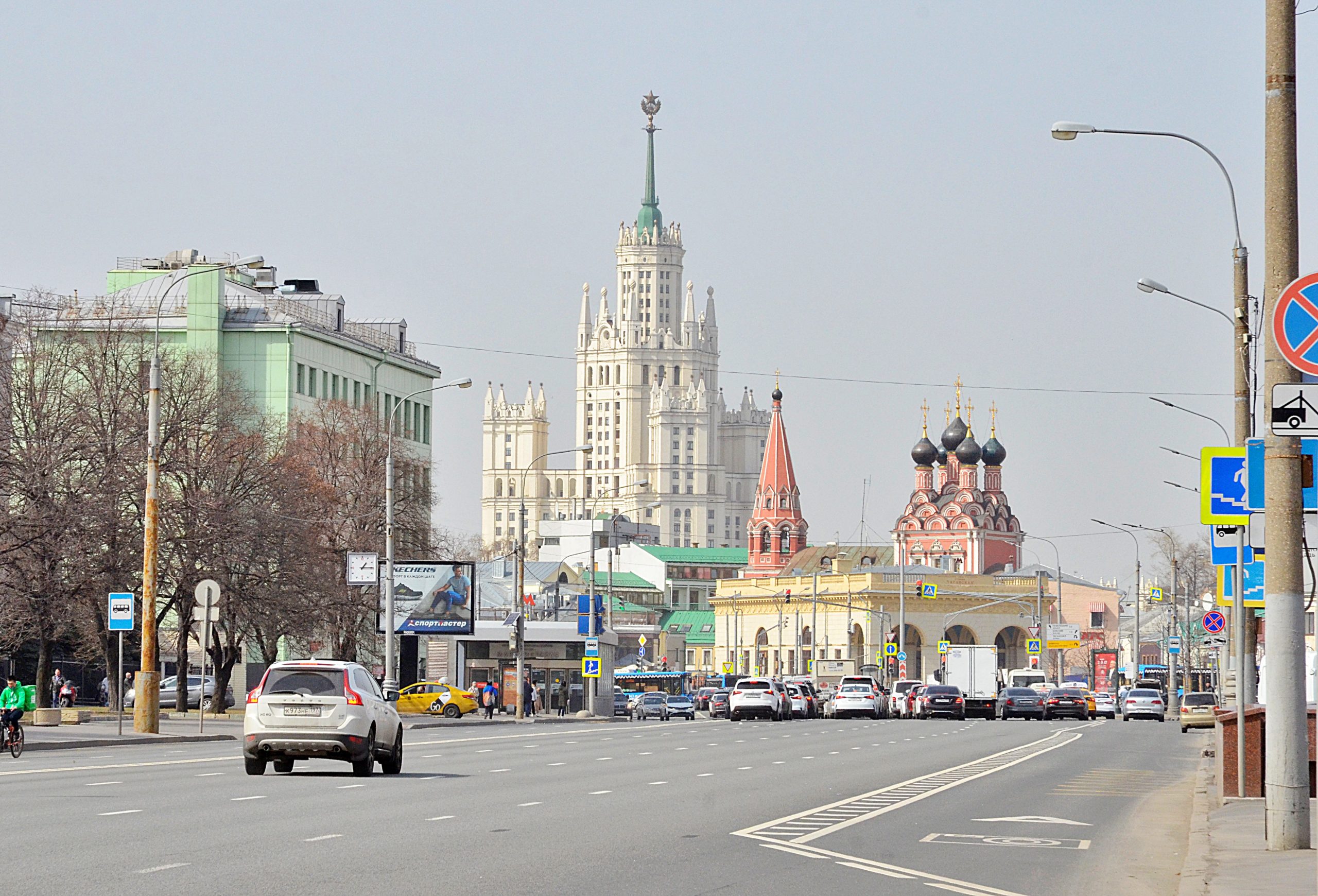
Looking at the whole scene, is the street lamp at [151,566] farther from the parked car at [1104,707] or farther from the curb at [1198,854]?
the parked car at [1104,707]

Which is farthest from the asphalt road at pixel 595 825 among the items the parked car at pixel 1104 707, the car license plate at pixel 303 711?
the parked car at pixel 1104 707

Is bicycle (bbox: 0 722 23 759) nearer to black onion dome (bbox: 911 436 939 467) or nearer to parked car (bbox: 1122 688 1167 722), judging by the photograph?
parked car (bbox: 1122 688 1167 722)

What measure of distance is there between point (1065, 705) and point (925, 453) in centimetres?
10530

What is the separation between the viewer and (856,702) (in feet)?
255

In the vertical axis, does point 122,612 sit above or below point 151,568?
below

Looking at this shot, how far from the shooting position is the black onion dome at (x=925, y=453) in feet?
604

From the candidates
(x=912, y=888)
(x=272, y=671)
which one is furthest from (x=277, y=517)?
(x=912, y=888)

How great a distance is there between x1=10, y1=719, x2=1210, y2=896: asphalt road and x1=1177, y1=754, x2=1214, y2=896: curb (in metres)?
0.23

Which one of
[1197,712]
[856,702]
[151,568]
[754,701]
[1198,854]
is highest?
[151,568]

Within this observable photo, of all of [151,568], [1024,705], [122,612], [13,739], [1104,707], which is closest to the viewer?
[13,739]

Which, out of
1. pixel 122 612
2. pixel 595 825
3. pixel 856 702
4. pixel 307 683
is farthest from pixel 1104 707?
pixel 595 825

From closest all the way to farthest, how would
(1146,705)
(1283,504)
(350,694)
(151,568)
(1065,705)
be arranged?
1. (1283,504)
2. (350,694)
3. (151,568)
4. (1065,705)
5. (1146,705)

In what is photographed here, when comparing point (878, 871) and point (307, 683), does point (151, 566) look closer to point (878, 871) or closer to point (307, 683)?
point (307, 683)

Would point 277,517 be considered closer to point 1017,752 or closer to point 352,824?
point 1017,752
